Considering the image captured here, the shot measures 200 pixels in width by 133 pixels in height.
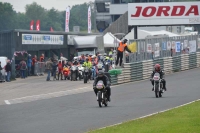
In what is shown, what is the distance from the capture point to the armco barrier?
33.2 metres

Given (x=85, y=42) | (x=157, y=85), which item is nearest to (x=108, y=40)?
(x=85, y=42)

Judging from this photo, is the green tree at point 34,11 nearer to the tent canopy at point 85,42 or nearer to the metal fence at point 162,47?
the metal fence at point 162,47

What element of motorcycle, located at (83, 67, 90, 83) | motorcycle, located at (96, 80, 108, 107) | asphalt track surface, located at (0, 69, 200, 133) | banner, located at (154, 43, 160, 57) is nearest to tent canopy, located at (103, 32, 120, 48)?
banner, located at (154, 43, 160, 57)

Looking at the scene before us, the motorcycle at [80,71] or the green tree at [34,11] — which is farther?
the motorcycle at [80,71]

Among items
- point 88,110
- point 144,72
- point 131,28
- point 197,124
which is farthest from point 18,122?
point 131,28

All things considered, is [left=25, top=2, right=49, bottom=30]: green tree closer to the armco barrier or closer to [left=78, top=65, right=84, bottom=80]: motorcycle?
the armco barrier

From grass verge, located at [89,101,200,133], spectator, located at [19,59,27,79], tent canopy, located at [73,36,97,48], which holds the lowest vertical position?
grass verge, located at [89,101,200,133]

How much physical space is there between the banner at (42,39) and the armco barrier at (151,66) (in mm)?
10926

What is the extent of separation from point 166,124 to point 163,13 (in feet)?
123

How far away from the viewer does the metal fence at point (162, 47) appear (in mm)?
35469

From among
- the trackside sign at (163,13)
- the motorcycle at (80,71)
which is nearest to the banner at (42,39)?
the trackside sign at (163,13)

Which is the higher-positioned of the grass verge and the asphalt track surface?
the grass verge

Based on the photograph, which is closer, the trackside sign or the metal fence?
the metal fence

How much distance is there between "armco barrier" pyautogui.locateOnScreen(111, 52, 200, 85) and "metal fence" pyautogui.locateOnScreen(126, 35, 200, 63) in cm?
39
